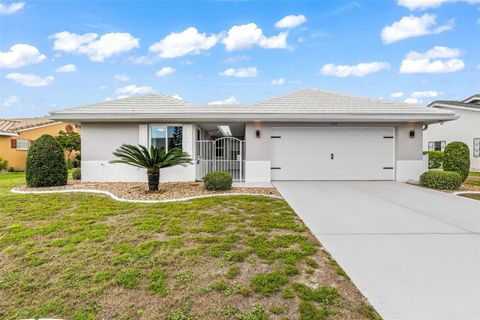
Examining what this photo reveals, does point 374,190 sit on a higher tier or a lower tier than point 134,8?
lower

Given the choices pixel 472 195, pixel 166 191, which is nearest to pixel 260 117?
pixel 166 191

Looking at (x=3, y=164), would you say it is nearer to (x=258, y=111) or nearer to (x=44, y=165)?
(x=44, y=165)

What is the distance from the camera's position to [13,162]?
18828 millimetres

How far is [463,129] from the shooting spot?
19.1 metres

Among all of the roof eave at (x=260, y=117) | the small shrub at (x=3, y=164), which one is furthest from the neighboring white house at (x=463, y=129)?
the small shrub at (x=3, y=164)

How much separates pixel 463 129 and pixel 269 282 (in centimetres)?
2320

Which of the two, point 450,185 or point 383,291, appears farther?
point 450,185

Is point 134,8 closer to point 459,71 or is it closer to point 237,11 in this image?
point 237,11

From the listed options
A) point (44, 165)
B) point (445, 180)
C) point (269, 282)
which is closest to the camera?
point (269, 282)

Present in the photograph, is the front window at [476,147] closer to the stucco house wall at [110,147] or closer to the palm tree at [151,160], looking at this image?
the stucco house wall at [110,147]

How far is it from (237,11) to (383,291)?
606 inches

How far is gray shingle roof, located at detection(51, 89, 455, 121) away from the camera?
10.4 metres

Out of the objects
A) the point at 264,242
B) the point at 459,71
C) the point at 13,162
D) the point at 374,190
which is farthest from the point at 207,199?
the point at 459,71

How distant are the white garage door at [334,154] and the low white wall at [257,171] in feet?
1.49
